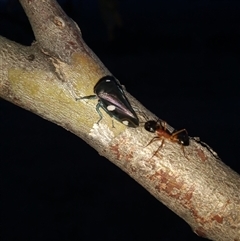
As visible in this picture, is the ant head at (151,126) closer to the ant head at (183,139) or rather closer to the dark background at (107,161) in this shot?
the ant head at (183,139)

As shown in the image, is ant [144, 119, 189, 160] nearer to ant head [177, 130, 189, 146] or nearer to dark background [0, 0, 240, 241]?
ant head [177, 130, 189, 146]

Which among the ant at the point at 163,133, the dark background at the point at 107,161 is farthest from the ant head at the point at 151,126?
the dark background at the point at 107,161

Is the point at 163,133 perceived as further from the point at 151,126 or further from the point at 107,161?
the point at 107,161

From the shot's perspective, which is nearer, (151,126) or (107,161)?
(151,126)

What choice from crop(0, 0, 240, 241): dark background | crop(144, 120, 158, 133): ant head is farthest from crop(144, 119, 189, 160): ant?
crop(0, 0, 240, 241): dark background

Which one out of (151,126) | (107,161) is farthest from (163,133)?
(107,161)

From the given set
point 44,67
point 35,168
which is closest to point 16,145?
point 35,168
